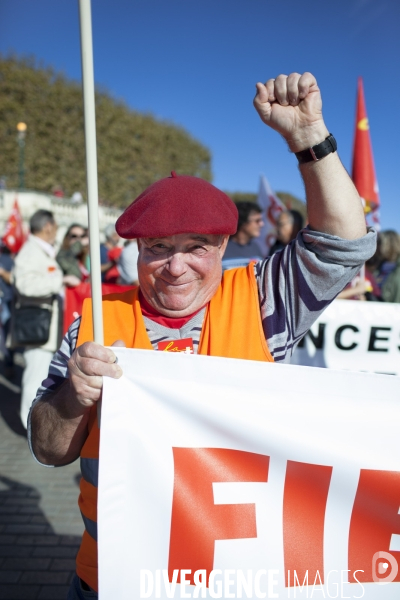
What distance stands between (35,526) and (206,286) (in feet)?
8.04

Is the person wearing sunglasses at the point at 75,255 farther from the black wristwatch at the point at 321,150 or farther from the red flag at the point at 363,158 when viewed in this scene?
the black wristwatch at the point at 321,150

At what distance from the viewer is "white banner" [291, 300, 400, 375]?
11.7 feet

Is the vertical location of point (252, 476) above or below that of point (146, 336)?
below

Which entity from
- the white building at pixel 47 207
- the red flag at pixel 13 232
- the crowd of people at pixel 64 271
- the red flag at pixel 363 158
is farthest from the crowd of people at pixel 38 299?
the white building at pixel 47 207

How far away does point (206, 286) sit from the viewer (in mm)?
1492

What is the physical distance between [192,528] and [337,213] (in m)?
0.85

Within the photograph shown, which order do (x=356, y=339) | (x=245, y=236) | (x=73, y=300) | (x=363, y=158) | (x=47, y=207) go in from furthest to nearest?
(x=47, y=207) < (x=245, y=236) < (x=73, y=300) < (x=363, y=158) < (x=356, y=339)

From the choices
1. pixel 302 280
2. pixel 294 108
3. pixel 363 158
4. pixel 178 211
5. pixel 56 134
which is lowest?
pixel 302 280

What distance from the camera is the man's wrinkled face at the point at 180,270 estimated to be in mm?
1437

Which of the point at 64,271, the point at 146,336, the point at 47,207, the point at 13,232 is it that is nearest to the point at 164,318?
the point at 146,336

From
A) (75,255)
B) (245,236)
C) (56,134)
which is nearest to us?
(245,236)

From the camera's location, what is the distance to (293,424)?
1.28 m

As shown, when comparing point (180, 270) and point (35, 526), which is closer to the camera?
point (180, 270)

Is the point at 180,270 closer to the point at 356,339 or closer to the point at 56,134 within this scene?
the point at 356,339
